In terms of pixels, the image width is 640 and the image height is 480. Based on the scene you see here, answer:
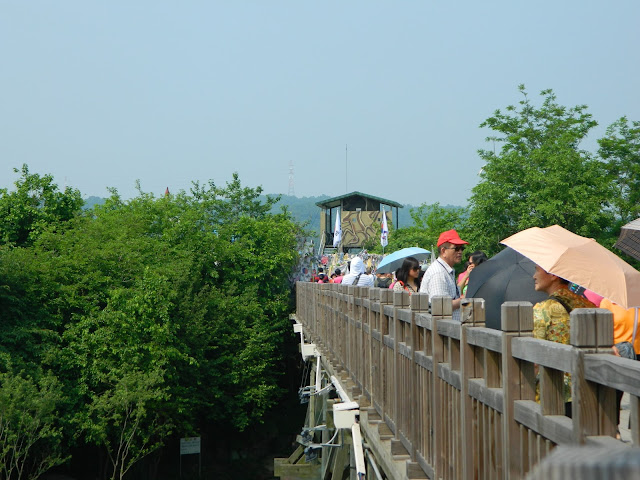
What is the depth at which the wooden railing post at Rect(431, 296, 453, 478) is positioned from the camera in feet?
17.2

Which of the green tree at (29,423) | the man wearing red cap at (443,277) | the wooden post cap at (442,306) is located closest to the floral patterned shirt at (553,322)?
the wooden post cap at (442,306)

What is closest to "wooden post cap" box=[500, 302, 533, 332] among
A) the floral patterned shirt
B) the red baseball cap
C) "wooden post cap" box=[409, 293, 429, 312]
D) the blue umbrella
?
the floral patterned shirt

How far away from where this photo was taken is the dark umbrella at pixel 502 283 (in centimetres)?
676

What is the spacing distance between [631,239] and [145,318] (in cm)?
2265

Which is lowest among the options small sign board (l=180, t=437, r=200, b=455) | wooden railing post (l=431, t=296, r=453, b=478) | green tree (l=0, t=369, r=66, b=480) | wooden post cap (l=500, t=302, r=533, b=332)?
small sign board (l=180, t=437, r=200, b=455)

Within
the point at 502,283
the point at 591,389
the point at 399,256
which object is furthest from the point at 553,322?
the point at 399,256

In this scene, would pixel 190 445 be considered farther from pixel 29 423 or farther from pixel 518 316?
pixel 518 316

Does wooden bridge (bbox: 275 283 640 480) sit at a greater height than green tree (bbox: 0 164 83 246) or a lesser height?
lesser

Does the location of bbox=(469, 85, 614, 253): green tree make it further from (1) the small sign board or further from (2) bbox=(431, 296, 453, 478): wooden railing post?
(2) bbox=(431, 296, 453, 478): wooden railing post

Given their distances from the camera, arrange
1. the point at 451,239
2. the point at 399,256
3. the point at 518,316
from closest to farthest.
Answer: the point at 518,316, the point at 451,239, the point at 399,256

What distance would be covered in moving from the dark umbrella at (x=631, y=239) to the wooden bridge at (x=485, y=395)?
13.0 feet

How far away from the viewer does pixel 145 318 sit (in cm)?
3123

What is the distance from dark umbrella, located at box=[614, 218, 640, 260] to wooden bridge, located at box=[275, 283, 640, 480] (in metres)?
3.95

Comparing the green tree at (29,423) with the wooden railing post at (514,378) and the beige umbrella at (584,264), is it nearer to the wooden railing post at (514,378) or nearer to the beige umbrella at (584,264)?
the beige umbrella at (584,264)
